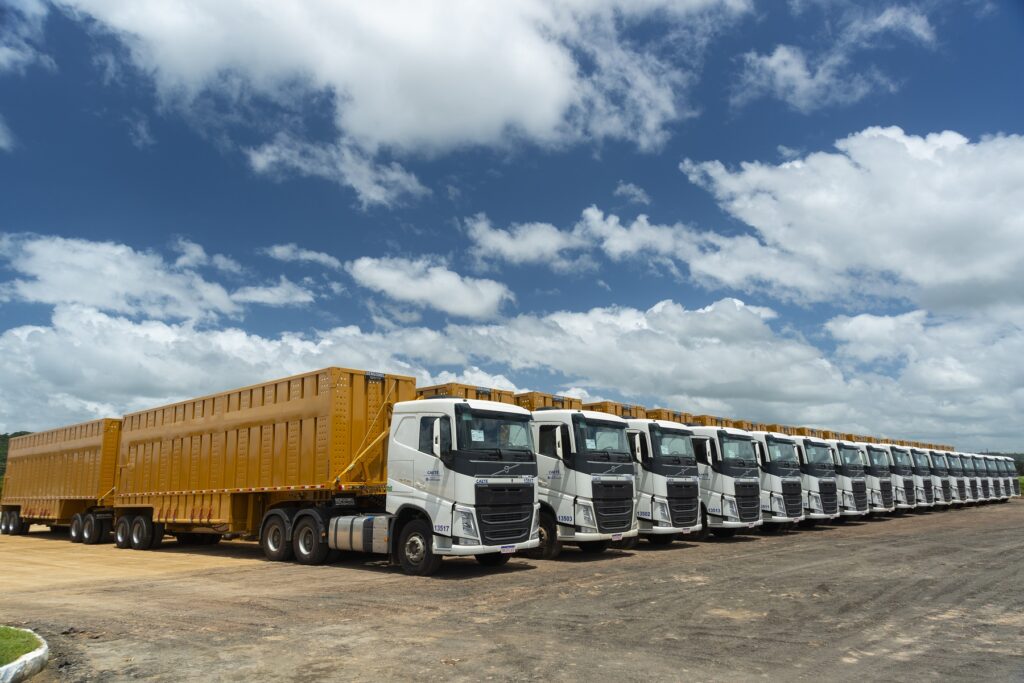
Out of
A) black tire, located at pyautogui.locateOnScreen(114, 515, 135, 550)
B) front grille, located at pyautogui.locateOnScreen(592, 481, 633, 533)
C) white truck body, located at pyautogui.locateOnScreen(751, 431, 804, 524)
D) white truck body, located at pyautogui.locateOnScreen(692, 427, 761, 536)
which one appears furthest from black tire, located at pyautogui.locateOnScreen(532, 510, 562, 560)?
black tire, located at pyautogui.locateOnScreen(114, 515, 135, 550)

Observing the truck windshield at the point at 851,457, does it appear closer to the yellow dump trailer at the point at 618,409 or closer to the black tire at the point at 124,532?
the yellow dump trailer at the point at 618,409

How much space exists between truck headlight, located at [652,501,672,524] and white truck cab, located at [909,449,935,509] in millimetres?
19838

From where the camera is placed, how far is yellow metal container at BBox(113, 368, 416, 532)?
15.6 m

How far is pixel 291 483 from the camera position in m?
16.3

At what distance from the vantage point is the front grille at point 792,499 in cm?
2209

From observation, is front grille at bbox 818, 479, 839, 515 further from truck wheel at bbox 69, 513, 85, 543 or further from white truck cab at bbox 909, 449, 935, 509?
truck wheel at bbox 69, 513, 85, 543

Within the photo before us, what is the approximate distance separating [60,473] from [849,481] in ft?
96.6

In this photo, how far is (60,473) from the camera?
90.6ft

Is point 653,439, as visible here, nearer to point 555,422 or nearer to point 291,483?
point 555,422

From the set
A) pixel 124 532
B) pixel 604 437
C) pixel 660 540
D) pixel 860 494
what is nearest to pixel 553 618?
pixel 604 437

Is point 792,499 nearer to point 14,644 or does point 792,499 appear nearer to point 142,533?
point 142,533

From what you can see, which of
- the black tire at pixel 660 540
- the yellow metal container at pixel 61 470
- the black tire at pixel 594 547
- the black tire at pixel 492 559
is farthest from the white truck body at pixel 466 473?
the yellow metal container at pixel 61 470

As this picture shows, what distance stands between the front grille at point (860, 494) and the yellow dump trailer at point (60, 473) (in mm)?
26042

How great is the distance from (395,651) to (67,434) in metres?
25.3
